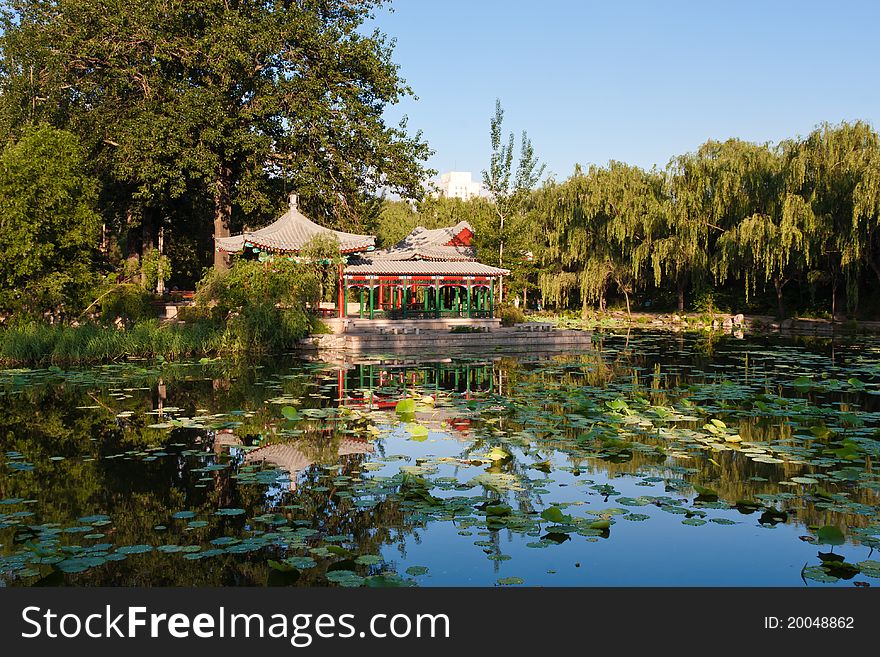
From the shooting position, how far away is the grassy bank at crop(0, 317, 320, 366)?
13.5 meters

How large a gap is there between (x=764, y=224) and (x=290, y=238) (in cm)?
1537

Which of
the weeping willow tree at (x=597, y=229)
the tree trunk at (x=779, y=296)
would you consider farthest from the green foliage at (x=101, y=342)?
the tree trunk at (x=779, y=296)

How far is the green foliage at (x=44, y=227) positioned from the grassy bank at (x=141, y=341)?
157 cm

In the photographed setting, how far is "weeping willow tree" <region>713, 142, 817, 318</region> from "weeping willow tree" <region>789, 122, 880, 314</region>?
1.51ft

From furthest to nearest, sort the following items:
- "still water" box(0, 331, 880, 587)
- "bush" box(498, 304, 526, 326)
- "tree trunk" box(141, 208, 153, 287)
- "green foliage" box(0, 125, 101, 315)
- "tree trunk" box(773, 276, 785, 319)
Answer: "tree trunk" box(141, 208, 153, 287)
"tree trunk" box(773, 276, 785, 319)
"bush" box(498, 304, 526, 326)
"green foliage" box(0, 125, 101, 315)
"still water" box(0, 331, 880, 587)

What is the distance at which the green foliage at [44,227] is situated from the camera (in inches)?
612

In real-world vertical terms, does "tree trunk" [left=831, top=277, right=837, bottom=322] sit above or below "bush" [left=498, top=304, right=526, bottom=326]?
above

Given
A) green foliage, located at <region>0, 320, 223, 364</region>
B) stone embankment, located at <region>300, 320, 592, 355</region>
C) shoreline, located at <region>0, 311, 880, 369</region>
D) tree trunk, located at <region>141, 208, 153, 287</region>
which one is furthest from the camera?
tree trunk, located at <region>141, 208, 153, 287</region>

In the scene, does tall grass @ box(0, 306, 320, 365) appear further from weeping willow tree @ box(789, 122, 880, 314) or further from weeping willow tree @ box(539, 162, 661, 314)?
weeping willow tree @ box(789, 122, 880, 314)

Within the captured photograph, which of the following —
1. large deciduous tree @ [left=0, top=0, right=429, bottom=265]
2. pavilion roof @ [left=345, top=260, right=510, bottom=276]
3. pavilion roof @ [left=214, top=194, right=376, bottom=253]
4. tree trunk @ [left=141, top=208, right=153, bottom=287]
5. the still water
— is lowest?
the still water

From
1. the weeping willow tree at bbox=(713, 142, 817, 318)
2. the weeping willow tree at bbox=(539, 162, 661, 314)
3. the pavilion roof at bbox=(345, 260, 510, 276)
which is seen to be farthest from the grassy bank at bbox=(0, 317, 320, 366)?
the weeping willow tree at bbox=(539, 162, 661, 314)

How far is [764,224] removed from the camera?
24422mm

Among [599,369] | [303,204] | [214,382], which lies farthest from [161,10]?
[599,369]

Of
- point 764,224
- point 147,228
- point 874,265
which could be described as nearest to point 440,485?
point 764,224
